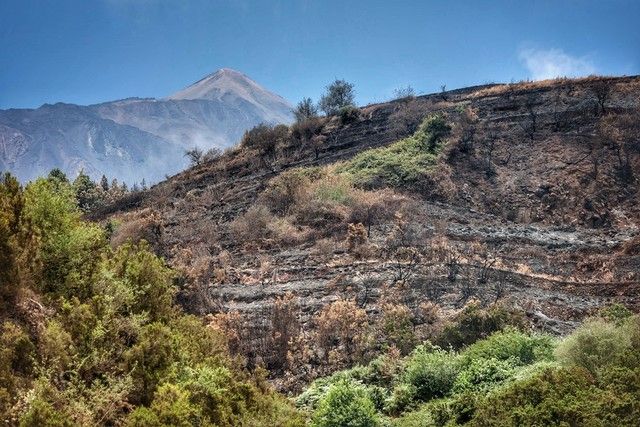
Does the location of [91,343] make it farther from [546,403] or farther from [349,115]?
[349,115]

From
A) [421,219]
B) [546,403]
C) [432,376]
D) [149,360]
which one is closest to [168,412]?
[149,360]

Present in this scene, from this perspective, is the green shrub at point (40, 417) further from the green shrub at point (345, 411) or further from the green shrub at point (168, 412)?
the green shrub at point (345, 411)

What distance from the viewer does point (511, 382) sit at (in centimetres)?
1271

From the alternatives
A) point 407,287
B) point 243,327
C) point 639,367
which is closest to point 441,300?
point 407,287

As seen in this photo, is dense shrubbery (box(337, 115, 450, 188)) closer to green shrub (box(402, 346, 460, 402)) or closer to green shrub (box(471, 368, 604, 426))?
green shrub (box(402, 346, 460, 402))

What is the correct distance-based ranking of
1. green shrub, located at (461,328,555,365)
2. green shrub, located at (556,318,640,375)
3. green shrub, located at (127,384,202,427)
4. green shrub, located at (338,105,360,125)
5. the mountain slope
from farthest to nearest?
green shrub, located at (338,105,360,125) → the mountain slope → green shrub, located at (461,328,555,365) → green shrub, located at (556,318,640,375) → green shrub, located at (127,384,202,427)

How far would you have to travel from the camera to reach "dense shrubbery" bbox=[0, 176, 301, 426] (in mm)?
9664

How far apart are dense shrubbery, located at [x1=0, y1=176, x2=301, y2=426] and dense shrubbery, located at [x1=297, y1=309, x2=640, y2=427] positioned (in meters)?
2.84

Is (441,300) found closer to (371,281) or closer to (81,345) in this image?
(371,281)

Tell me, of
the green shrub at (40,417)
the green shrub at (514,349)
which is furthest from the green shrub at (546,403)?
the green shrub at (40,417)

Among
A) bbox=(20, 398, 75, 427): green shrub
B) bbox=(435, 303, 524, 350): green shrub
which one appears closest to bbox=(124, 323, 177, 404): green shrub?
bbox=(20, 398, 75, 427): green shrub

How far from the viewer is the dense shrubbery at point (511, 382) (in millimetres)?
9836

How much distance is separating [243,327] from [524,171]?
16.9 meters

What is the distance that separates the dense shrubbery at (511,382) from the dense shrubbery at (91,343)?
2.84 m
